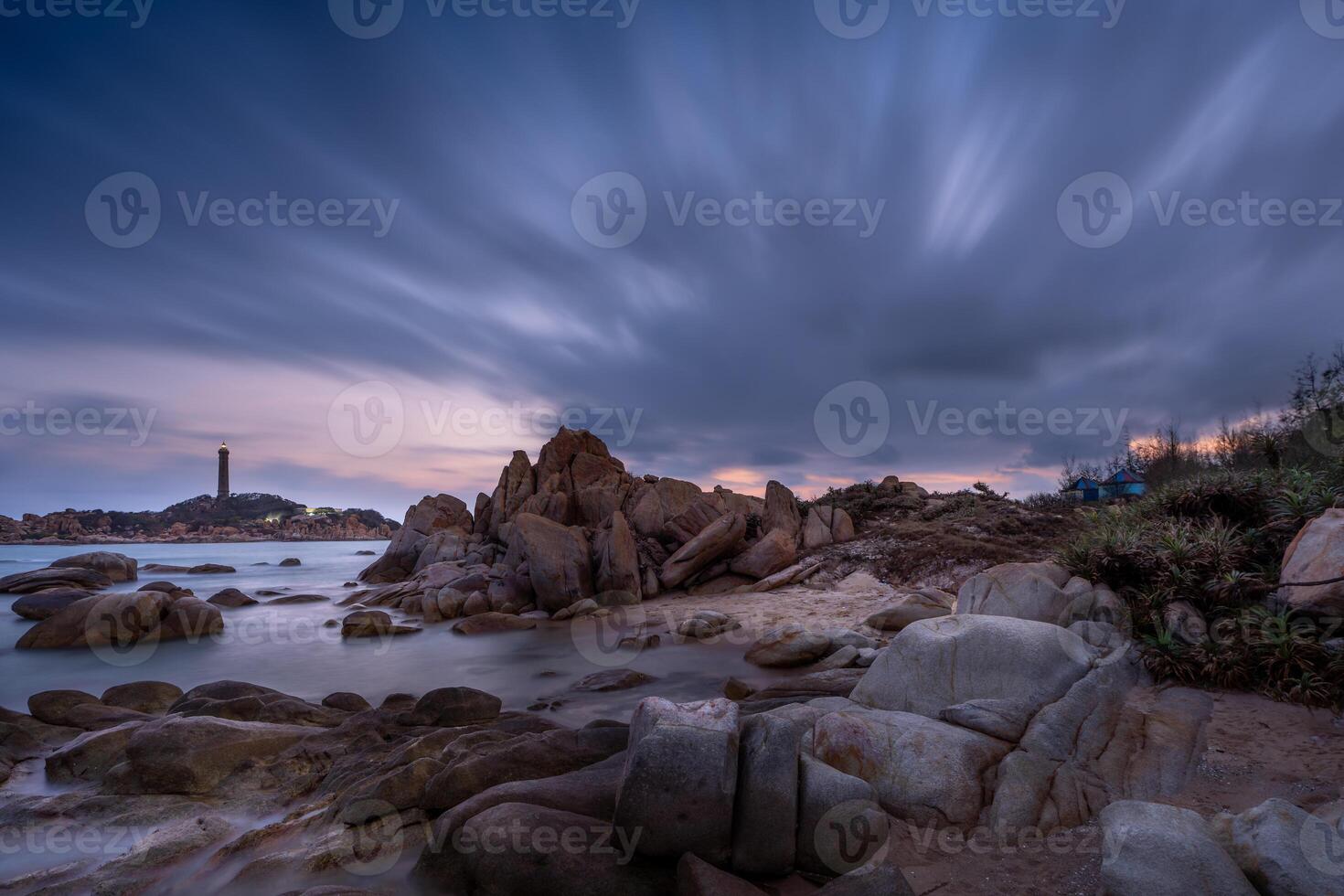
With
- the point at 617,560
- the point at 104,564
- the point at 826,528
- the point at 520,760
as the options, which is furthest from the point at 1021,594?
the point at 104,564

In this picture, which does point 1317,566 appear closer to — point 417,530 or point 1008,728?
point 1008,728

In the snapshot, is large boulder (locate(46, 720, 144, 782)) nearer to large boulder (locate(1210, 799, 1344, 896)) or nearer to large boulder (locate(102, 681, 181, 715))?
large boulder (locate(102, 681, 181, 715))

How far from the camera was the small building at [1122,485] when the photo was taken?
28.3 m

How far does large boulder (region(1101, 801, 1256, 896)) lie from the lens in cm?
379

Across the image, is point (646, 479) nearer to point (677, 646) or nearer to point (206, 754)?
point (677, 646)

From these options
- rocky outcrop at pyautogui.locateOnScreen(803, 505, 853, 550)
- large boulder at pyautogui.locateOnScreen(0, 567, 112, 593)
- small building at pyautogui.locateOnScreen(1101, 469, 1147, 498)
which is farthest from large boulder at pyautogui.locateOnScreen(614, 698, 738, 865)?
large boulder at pyautogui.locateOnScreen(0, 567, 112, 593)

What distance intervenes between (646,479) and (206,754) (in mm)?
23912

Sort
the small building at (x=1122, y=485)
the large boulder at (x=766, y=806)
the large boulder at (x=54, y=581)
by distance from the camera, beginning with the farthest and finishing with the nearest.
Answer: the small building at (x=1122, y=485) < the large boulder at (x=54, y=581) < the large boulder at (x=766, y=806)

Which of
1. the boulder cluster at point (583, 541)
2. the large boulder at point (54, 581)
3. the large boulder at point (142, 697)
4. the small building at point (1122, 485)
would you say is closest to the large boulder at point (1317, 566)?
the boulder cluster at point (583, 541)

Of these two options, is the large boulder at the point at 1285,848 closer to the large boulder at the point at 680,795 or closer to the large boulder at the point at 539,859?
the large boulder at the point at 680,795

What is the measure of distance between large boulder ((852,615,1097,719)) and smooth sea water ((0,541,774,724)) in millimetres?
4378

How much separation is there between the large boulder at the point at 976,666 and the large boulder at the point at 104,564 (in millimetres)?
38656

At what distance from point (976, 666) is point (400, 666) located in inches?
521

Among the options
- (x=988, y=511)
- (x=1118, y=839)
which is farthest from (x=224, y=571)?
(x=1118, y=839)
